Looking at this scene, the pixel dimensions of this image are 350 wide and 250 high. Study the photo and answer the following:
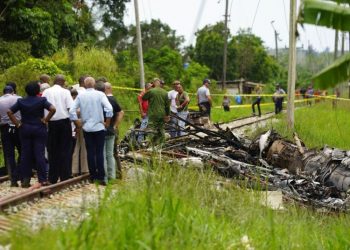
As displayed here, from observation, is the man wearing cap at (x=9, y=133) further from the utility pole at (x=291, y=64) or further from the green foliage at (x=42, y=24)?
the green foliage at (x=42, y=24)

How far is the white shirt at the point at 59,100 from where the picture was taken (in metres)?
10.6

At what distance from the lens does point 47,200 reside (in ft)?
30.8

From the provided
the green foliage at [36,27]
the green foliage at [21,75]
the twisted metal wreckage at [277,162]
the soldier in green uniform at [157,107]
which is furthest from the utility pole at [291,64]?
the green foliage at [36,27]

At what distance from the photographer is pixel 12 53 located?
2370 cm

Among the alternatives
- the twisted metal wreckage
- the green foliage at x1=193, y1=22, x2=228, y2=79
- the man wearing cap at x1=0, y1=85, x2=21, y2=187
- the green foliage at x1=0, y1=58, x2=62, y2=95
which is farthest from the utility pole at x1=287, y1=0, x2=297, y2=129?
the green foliage at x1=193, y1=22, x2=228, y2=79

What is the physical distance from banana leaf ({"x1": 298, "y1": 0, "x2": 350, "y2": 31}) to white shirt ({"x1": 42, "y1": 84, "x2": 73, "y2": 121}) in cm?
492

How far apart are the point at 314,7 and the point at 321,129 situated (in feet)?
53.2

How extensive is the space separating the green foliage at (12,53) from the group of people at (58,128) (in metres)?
12.5

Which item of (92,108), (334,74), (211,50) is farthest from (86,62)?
(211,50)

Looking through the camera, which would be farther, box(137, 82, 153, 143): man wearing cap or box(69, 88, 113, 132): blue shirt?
box(137, 82, 153, 143): man wearing cap

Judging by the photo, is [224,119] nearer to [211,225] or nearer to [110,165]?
[110,165]

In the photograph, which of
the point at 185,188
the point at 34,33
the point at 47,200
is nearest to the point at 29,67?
the point at 34,33

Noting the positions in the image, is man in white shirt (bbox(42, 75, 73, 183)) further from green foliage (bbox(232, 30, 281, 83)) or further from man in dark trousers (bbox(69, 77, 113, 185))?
green foliage (bbox(232, 30, 281, 83))

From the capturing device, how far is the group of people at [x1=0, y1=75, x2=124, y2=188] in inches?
404
